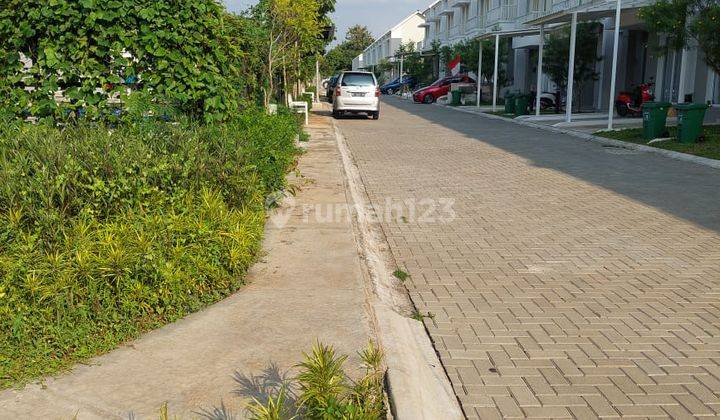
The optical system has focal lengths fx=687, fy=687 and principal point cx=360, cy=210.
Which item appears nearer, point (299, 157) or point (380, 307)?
point (380, 307)

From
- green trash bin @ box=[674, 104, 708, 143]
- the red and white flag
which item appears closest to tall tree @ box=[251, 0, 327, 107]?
green trash bin @ box=[674, 104, 708, 143]

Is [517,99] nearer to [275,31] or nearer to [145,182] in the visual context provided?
[275,31]

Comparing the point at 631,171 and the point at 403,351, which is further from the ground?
the point at 403,351

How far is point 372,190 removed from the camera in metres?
10.8

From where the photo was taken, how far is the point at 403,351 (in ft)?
14.2

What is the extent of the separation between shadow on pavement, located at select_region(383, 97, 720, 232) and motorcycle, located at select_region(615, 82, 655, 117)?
5.54 m

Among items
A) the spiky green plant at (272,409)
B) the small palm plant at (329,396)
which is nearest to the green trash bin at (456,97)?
the small palm plant at (329,396)

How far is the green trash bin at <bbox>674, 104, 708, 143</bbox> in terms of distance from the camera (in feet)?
53.8

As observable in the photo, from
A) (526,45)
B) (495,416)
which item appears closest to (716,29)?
(495,416)

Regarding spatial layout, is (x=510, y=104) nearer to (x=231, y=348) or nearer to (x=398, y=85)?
(x=231, y=348)

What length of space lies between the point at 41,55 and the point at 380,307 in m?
4.72

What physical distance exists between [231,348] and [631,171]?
10630mm

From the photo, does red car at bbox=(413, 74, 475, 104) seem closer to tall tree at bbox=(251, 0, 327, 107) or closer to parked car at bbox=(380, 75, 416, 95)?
parked car at bbox=(380, 75, 416, 95)

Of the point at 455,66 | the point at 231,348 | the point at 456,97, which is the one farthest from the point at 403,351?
the point at 455,66
